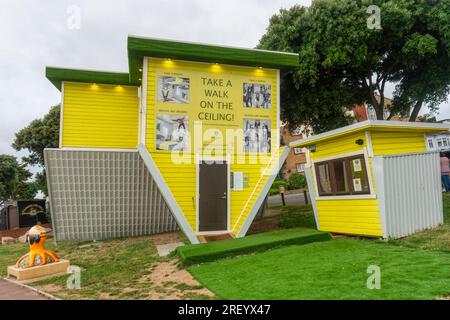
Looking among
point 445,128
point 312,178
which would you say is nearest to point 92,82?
point 312,178

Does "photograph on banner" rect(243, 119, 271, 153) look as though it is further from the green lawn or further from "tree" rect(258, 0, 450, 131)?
the green lawn

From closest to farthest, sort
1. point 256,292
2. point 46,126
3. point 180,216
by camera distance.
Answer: point 256,292
point 180,216
point 46,126

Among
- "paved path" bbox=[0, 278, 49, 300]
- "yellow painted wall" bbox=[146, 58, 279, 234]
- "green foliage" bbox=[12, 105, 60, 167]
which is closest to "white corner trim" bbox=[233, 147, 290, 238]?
"yellow painted wall" bbox=[146, 58, 279, 234]

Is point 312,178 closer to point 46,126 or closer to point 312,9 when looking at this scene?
point 312,9

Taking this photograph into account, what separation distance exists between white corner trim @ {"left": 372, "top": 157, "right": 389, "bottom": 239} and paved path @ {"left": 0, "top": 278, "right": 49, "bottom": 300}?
809 centimetres

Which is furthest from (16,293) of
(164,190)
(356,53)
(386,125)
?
(356,53)

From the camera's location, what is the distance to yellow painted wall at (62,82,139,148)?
Answer: 14.2 m

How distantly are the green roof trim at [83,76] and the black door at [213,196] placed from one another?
6.14 m

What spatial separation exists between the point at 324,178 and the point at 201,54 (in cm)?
573

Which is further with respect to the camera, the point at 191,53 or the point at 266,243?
the point at 191,53

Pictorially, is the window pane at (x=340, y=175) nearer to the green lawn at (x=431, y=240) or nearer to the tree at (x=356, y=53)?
the green lawn at (x=431, y=240)

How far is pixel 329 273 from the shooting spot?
241 inches
